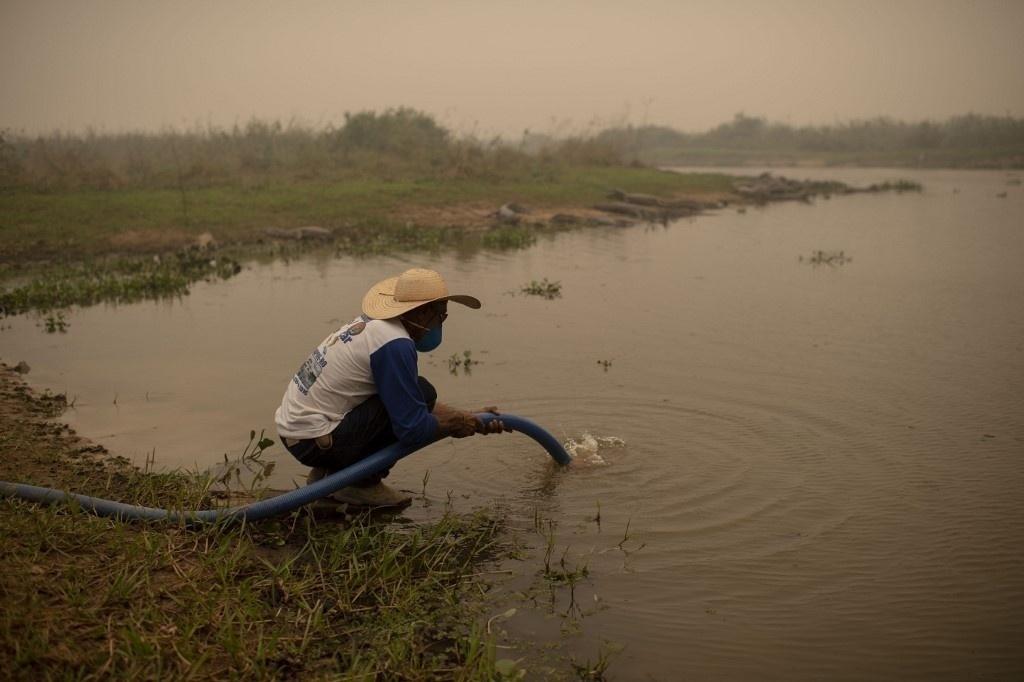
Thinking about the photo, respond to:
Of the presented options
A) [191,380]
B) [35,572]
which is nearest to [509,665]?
[35,572]

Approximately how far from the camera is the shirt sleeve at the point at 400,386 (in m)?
4.15

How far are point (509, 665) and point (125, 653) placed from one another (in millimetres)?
1260

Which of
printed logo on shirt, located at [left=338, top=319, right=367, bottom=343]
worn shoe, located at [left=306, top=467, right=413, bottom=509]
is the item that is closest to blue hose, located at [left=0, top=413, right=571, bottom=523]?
worn shoe, located at [left=306, top=467, right=413, bottom=509]

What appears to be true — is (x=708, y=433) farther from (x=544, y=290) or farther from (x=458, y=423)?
(x=544, y=290)

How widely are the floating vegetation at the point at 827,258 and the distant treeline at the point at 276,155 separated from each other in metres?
9.50

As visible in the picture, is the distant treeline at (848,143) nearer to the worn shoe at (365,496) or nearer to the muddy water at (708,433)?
the muddy water at (708,433)

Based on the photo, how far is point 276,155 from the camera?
23.4 meters

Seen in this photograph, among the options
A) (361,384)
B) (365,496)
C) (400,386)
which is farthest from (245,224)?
(400,386)

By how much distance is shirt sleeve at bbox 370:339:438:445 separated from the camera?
13.6 ft

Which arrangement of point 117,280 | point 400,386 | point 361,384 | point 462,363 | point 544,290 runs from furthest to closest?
point 117,280
point 544,290
point 462,363
point 361,384
point 400,386

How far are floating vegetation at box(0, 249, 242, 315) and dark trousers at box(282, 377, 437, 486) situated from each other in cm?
685

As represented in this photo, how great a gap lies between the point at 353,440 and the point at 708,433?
8.81ft

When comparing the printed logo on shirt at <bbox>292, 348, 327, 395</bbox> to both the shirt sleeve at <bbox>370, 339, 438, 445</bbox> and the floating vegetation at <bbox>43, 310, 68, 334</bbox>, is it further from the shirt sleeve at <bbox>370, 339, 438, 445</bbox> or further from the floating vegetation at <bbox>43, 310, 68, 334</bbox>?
the floating vegetation at <bbox>43, 310, 68, 334</bbox>

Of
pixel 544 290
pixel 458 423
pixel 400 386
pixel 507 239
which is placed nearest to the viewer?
pixel 400 386
